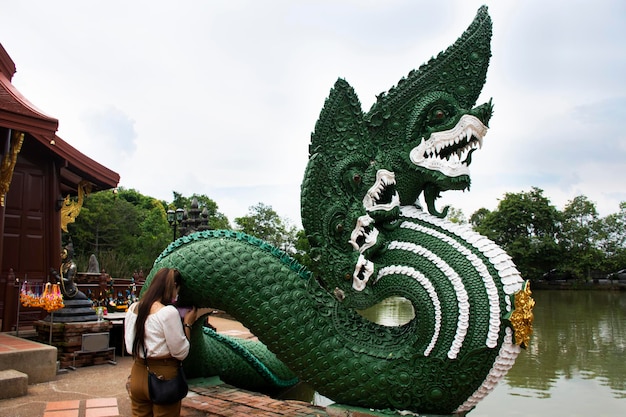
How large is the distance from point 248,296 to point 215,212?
38881 mm

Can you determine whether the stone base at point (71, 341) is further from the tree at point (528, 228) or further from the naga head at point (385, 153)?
the tree at point (528, 228)

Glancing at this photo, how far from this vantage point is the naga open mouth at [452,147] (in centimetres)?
358

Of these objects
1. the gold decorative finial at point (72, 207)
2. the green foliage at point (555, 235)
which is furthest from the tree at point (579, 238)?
the gold decorative finial at point (72, 207)

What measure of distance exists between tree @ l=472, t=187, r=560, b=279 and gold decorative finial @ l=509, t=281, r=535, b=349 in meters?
31.7

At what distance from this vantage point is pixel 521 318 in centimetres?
301

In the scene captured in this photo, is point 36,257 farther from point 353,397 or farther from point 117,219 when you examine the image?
point 117,219

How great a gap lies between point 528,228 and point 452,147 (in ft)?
113

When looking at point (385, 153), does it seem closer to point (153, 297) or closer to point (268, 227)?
point (153, 297)

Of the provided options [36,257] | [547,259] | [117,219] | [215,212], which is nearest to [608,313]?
[36,257]

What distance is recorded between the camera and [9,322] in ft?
22.6

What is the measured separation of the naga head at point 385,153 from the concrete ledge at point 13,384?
3094 mm

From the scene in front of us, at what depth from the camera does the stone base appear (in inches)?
239

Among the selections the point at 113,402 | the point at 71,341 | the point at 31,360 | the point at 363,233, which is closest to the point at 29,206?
the point at 71,341

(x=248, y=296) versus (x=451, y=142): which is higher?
(x=451, y=142)
